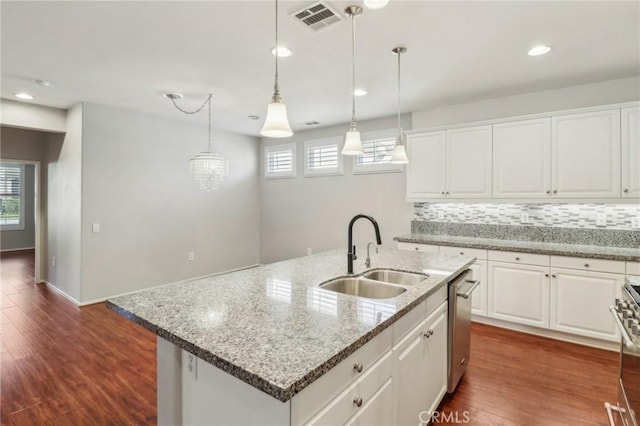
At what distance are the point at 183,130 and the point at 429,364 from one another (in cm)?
487

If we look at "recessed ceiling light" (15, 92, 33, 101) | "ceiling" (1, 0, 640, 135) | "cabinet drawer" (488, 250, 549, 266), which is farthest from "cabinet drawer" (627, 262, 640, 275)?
"recessed ceiling light" (15, 92, 33, 101)

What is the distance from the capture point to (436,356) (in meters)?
2.01

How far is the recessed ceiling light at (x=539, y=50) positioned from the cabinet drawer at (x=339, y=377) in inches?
102

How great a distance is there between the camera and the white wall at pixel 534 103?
3.23 m

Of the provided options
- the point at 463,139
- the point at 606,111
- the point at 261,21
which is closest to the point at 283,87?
the point at 261,21

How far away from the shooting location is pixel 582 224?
3443 mm

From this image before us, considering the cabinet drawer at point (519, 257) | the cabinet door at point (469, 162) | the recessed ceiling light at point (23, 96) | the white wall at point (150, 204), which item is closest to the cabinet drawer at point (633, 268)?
the cabinet drawer at point (519, 257)

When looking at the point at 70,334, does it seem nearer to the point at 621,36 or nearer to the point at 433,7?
the point at 433,7

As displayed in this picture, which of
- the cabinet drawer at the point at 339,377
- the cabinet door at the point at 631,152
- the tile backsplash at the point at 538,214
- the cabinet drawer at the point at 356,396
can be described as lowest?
the cabinet drawer at the point at 356,396

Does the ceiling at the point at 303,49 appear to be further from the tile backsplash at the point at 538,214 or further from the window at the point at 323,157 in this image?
the window at the point at 323,157

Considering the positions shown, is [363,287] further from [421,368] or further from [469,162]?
[469,162]

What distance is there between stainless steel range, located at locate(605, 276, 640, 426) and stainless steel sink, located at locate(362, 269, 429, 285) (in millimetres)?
976

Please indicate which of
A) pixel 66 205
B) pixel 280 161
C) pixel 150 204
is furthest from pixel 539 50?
pixel 66 205

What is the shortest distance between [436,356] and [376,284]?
590mm
